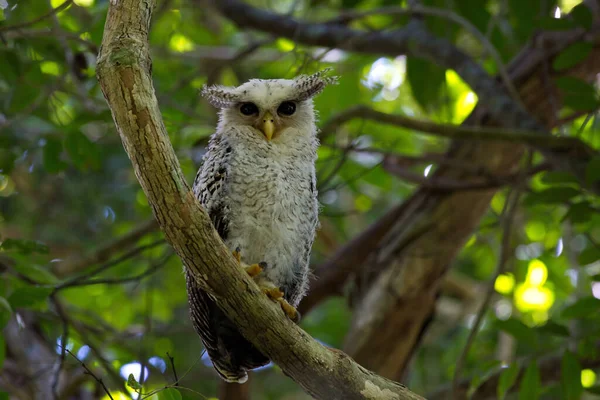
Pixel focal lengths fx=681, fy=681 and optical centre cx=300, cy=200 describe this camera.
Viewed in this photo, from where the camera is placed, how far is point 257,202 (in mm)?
3012

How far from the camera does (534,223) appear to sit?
691 centimetres

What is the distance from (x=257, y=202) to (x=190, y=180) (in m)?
2.37

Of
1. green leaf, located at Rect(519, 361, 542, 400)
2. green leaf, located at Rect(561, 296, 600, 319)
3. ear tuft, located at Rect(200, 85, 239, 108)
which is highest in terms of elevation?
ear tuft, located at Rect(200, 85, 239, 108)

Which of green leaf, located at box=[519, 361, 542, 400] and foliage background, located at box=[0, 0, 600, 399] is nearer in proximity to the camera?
green leaf, located at box=[519, 361, 542, 400]

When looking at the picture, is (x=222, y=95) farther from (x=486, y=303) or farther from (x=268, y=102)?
(x=486, y=303)

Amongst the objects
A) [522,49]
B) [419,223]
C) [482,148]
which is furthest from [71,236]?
[522,49]

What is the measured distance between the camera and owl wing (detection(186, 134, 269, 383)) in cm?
297

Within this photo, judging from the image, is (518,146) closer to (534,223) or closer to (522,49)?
(522,49)

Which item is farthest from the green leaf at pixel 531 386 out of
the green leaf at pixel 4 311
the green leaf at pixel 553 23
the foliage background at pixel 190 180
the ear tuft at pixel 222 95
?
the green leaf at pixel 4 311

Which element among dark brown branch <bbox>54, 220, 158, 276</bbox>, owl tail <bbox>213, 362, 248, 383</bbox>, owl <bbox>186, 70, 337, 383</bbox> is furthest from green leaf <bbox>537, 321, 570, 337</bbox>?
dark brown branch <bbox>54, 220, 158, 276</bbox>

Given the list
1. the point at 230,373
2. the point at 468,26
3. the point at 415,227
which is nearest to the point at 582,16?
the point at 468,26

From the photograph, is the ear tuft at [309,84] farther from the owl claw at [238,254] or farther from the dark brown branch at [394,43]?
the dark brown branch at [394,43]

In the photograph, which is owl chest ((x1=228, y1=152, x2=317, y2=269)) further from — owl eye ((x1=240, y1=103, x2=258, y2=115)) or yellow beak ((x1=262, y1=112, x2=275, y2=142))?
owl eye ((x1=240, y1=103, x2=258, y2=115))

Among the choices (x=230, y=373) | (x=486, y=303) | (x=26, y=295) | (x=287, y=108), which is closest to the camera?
(x=26, y=295)
